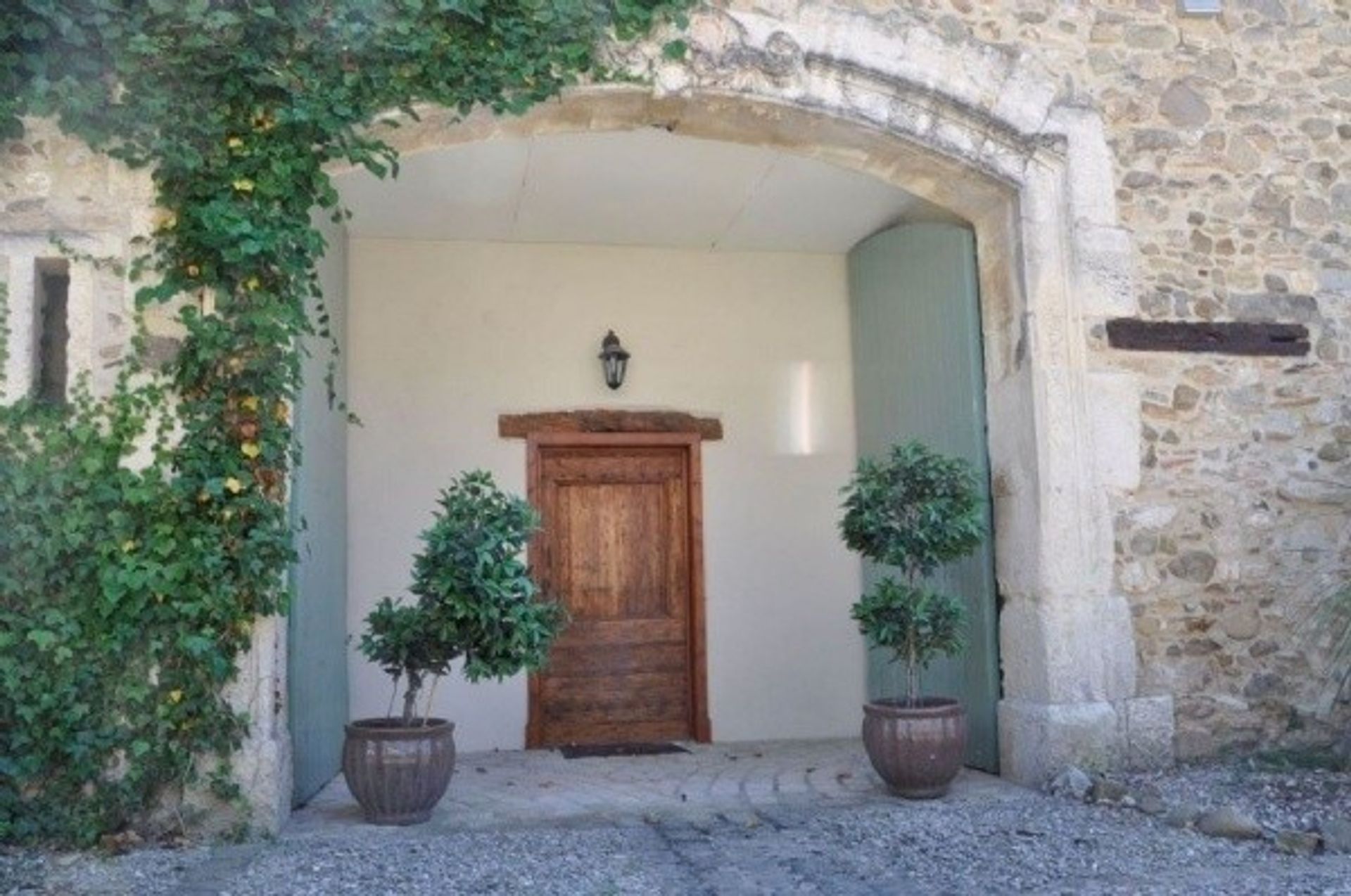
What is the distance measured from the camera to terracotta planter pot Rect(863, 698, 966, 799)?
15.5 feet

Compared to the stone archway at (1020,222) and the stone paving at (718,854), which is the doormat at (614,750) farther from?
the stone archway at (1020,222)

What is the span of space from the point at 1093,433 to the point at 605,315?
2953mm

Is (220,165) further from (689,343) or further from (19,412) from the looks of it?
(689,343)

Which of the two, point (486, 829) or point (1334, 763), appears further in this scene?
point (1334, 763)

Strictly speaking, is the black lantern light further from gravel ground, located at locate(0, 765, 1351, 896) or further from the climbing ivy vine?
gravel ground, located at locate(0, 765, 1351, 896)

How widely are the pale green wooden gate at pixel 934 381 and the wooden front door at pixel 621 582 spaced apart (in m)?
1.06

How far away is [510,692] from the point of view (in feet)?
21.7

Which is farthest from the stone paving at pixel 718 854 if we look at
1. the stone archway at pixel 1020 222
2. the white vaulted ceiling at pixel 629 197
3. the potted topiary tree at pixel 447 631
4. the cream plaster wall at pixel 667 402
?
the white vaulted ceiling at pixel 629 197

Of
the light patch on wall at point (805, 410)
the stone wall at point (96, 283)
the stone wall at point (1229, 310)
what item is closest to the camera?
the stone wall at point (96, 283)

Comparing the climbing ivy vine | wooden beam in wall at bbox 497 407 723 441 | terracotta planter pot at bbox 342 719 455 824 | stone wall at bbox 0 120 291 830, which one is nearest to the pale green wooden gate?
wooden beam in wall at bbox 497 407 723 441

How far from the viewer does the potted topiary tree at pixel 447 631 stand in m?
4.33

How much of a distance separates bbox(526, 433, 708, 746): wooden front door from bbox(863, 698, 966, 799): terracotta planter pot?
215 centimetres

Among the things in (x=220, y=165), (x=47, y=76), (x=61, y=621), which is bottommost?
(x=61, y=621)

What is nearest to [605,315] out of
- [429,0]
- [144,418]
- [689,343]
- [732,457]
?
[689,343]
